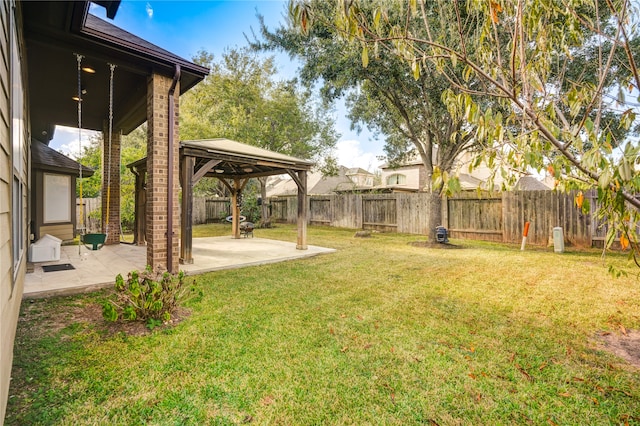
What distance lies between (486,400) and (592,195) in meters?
8.93

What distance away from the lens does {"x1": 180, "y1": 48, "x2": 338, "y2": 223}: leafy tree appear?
14.8 m

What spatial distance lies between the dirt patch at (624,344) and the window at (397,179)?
910 inches

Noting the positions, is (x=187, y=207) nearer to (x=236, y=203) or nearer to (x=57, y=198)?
(x=236, y=203)

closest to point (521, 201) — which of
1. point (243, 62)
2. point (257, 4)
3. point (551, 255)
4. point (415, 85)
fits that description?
point (551, 255)

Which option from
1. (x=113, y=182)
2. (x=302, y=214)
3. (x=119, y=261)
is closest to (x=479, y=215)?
(x=302, y=214)

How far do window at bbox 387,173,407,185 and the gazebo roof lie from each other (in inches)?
722

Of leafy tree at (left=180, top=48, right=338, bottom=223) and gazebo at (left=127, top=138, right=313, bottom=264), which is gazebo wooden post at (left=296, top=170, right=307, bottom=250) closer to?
gazebo at (left=127, top=138, right=313, bottom=264)

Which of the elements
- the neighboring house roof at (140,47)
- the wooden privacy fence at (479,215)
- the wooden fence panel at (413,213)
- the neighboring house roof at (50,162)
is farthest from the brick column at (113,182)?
the wooden fence panel at (413,213)

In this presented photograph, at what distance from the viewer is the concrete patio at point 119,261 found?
14.1ft

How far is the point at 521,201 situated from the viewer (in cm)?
953

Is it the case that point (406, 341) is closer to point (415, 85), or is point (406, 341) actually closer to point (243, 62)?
point (415, 85)

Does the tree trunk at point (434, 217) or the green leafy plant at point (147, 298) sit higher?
the tree trunk at point (434, 217)

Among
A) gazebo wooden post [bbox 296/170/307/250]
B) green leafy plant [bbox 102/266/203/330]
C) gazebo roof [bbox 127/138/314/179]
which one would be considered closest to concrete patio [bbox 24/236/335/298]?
gazebo wooden post [bbox 296/170/307/250]

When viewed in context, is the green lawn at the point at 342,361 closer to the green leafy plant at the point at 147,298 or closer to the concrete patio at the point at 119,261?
the green leafy plant at the point at 147,298
